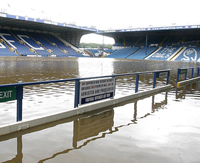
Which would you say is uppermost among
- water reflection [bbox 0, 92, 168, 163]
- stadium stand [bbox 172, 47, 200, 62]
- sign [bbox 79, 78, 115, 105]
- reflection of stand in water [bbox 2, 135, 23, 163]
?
stadium stand [bbox 172, 47, 200, 62]

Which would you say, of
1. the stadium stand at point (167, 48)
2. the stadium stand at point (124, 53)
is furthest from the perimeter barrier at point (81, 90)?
the stadium stand at point (124, 53)

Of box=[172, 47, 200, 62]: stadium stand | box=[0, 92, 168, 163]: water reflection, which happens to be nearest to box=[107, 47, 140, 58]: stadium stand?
box=[172, 47, 200, 62]: stadium stand

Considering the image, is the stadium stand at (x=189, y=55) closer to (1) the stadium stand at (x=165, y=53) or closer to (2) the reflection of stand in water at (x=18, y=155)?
Answer: (1) the stadium stand at (x=165, y=53)

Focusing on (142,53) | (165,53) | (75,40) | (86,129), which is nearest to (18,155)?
(86,129)

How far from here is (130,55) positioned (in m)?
66.0

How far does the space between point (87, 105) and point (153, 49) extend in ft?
207

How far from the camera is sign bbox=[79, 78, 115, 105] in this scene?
6.38m

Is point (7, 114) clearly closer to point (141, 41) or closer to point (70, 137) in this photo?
point (70, 137)

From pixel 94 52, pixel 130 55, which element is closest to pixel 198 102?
pixel 130 55

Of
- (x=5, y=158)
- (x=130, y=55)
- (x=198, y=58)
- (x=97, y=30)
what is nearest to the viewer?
(x=5, y=158)

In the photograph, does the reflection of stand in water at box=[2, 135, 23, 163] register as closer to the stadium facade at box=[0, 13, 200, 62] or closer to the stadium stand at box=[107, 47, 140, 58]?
the stadium facade at box=[0, 13, 200, 62]

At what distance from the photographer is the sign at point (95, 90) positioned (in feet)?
20.9

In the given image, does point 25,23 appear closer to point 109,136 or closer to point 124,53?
point 124,53

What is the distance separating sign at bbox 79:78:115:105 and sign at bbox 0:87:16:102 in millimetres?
1976
